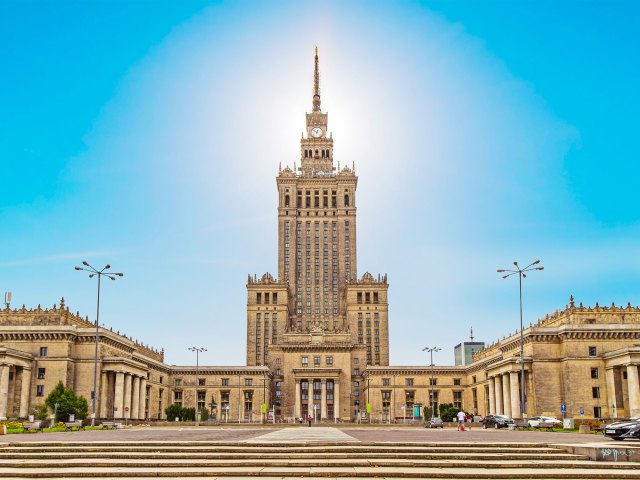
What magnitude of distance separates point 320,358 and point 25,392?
65656 millimetres

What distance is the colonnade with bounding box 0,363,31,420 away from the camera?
8744 cm

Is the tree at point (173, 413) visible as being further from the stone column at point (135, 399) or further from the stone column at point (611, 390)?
the stone column at point (611, 390)

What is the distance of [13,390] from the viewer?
92.1 metres

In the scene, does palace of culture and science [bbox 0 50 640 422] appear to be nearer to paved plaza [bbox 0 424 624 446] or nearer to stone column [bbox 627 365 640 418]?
stone column [bbox 627 365 640 418]

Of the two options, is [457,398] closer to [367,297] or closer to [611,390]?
[367,297]

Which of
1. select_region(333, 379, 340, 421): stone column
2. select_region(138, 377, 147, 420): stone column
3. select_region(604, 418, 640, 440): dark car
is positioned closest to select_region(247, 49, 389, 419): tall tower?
select_region(333, 379, 340, 421): stone column

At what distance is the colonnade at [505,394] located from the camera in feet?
325

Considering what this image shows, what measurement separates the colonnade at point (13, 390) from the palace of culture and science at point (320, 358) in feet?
0.56

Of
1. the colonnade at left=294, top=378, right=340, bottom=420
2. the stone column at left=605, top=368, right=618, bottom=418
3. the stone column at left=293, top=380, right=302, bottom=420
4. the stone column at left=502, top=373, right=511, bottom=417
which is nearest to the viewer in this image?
the stone column at left=605, top=368, right=618, bottom=418

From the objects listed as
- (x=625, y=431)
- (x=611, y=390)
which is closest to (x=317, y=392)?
(x=611, y=390)

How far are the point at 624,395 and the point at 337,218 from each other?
100226 mm

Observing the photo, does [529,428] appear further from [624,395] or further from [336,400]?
[336,400]

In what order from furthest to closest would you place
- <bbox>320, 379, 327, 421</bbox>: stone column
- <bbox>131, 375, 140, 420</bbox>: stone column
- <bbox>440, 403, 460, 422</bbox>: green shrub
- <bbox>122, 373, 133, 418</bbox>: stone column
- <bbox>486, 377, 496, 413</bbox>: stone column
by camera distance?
<bbox>320, 379, 327, 421</bbox>: stone column, <bbox>486, 377, 496, 413</bbox>: stone column, <bbox>131, 375, 140, 420</bbox>: stone column, <bbox>440, 403, 460, 422</bbox>: green shrub, <bbox>122, 373, 133, 418</bbox>: stone column

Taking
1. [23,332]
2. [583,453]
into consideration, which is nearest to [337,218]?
[23,332]
